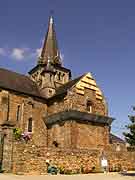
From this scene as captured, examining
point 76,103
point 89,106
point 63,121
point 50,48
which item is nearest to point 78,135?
point 63,121

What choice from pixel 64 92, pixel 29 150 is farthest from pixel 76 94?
pixel 29 150

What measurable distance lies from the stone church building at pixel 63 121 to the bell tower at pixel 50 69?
0.17 metres

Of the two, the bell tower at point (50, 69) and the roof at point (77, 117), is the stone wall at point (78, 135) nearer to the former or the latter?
the roof at point (77, 117)

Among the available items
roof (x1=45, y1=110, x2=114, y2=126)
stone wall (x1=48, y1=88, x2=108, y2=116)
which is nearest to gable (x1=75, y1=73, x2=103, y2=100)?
stone wall (x1=48, y1=88, x2=108, y2=116)

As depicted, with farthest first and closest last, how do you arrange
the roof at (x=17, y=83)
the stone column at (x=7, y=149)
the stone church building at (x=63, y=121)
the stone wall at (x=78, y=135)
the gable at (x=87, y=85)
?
1. the roof at (x=17, y=83)
2. the gable at (x=87, y=85)
3. the stone wall at (x=78, y=135)
4. the stone church building at (x=63, y=121)
5. the stone column at (x=7, y=149)

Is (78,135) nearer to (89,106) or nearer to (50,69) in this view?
(89,106)

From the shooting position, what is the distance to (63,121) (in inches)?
1198

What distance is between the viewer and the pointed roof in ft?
153

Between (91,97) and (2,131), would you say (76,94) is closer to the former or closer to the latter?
(91,97)

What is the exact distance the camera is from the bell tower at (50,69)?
39125 mm

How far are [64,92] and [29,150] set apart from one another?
42.8ft

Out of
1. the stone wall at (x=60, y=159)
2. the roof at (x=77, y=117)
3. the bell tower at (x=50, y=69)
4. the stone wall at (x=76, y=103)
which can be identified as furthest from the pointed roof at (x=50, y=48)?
the stone wall at (x=60, y=159)

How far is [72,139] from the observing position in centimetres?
2895

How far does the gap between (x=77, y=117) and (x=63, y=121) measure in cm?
157
